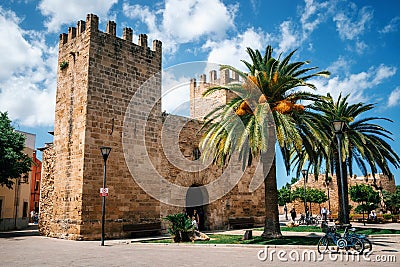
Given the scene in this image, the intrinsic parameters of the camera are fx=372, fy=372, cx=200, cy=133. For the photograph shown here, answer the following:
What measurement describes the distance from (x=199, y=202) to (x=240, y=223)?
9.03 ft

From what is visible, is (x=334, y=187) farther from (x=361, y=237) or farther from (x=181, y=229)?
(x=361, y=237)

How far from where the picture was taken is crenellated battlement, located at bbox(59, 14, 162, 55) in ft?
50.5

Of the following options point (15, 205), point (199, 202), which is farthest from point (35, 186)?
point (199, 202)

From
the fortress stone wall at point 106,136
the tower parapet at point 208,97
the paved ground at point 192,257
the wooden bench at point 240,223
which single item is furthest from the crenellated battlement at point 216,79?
the paved ground at point 192,257

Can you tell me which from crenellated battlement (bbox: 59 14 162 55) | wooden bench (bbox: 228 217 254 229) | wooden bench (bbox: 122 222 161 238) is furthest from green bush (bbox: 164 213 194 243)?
crenellated battlement (bbox: 59 14 162 55)

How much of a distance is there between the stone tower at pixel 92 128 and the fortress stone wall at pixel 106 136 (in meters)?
0.04

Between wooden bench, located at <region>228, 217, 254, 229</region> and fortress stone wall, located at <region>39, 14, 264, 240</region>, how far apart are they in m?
3.24

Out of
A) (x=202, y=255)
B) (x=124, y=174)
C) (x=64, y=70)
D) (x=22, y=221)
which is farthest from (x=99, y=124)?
(x=22, y=221)

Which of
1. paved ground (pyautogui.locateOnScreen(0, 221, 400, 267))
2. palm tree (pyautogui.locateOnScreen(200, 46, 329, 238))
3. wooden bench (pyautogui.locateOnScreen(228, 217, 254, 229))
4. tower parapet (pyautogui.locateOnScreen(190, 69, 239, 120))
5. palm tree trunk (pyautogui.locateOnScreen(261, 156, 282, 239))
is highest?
tower parapet (pyautogui.locateOnScreen(190, 69, 239, 120))

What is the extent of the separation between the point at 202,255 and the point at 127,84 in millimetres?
9162

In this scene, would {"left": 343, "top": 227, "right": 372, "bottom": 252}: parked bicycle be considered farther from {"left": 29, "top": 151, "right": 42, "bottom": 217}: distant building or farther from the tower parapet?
{"left": 29, "top": 151, "right": 42, "bottom": 217}: distant building

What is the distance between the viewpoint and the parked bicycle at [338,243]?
951cm

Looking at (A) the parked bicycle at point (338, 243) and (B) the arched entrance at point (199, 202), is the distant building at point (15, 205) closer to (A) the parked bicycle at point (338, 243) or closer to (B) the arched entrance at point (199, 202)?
(B) the arched entrance at point (199, 202)

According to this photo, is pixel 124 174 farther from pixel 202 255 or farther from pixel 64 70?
pixel 202 255
